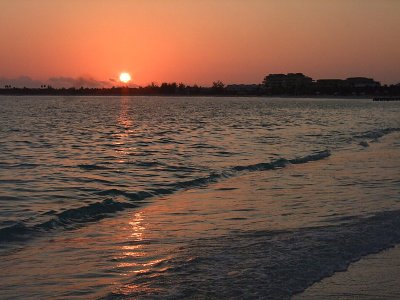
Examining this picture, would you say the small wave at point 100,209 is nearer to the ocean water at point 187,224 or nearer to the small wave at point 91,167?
the ocean water at point 187,224

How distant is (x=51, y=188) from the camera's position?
17203mm

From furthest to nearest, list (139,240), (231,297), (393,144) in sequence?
(393,144) < (139,240) < (231,297)

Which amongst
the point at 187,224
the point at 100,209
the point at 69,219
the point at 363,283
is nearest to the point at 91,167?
the point at 100,209

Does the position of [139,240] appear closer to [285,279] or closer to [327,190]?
[285,279]

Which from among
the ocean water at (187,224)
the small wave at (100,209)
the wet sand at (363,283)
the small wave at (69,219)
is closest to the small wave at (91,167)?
the ocean water at (187,224)

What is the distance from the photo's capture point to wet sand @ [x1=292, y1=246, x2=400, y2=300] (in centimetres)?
747

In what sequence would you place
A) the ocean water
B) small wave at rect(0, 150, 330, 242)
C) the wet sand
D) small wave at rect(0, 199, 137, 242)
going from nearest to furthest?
the wet sand < the ocean water < small wave at rect(0, 199, 137, 242) < small wave at rect(0, 150, 330, 242)

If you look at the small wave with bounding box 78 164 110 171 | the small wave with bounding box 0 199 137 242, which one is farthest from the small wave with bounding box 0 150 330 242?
the small wave with bounding box 78 164 110 171

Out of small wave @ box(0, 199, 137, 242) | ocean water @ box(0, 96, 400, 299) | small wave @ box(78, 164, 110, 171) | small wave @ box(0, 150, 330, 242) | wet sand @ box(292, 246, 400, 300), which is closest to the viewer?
wet sand @ box(292, 246, 400, 300)

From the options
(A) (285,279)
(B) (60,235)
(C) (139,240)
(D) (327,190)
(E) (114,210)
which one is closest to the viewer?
(A) (285,279)

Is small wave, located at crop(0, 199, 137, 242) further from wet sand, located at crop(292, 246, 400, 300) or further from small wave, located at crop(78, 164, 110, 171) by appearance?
small wave, located at crop(78, 164, 110, 171)

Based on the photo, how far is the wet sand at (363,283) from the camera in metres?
7.47

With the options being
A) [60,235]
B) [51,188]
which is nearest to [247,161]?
[51,188]

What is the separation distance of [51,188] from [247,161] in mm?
9852
